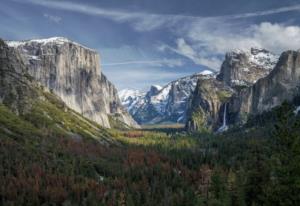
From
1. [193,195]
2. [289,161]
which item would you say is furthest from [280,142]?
[193,195]

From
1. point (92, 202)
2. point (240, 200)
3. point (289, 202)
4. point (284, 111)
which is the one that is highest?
point (284, 111)

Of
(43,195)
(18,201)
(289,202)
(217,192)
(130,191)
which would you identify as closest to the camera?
(289,202)

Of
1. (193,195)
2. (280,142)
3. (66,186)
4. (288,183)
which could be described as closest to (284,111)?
(280,142)

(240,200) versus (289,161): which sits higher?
(289,161)

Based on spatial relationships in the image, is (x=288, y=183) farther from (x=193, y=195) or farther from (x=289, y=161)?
(x=193, y=195)

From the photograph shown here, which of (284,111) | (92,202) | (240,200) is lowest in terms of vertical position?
(92,202)

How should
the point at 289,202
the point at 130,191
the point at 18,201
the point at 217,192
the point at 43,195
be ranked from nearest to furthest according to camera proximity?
the point at 289,202 < the point at 217,192 < the point at 18,201 < the point at 43,195 < the point at 130,191

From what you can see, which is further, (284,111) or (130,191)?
(130,191)

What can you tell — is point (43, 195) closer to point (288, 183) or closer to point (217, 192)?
point (217, 192)

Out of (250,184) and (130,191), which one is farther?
(130,191)
